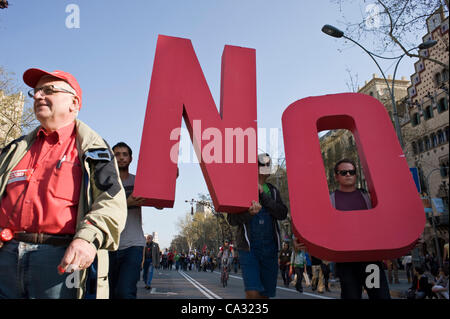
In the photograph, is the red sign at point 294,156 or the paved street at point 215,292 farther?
the paved street at point 215,292

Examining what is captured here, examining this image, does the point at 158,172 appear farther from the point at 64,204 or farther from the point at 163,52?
the point at 64,204

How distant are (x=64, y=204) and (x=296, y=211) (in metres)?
2.71

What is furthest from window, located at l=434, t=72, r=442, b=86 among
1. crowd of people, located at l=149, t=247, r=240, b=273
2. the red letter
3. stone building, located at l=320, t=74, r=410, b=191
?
the red letter

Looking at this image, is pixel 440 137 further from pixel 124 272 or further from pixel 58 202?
pixel 58 202

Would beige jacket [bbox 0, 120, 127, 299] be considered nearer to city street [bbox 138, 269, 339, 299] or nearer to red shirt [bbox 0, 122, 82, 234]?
red shirt [bbox 0, 122, 82, 234]

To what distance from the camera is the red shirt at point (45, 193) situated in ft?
6.54

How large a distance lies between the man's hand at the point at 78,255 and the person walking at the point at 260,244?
2556mm

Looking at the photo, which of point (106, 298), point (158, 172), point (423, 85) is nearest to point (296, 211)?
point (158, 172)

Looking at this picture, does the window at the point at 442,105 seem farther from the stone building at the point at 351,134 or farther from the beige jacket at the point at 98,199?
the beige jacket at the point at 98,199

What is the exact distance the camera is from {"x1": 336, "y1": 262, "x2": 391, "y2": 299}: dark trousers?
3.45 meters

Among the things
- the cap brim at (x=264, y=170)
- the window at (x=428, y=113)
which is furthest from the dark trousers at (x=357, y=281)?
the window at (x=428, y=113)

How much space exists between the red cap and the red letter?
8.79 feet

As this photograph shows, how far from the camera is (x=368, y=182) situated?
438 centimetres
